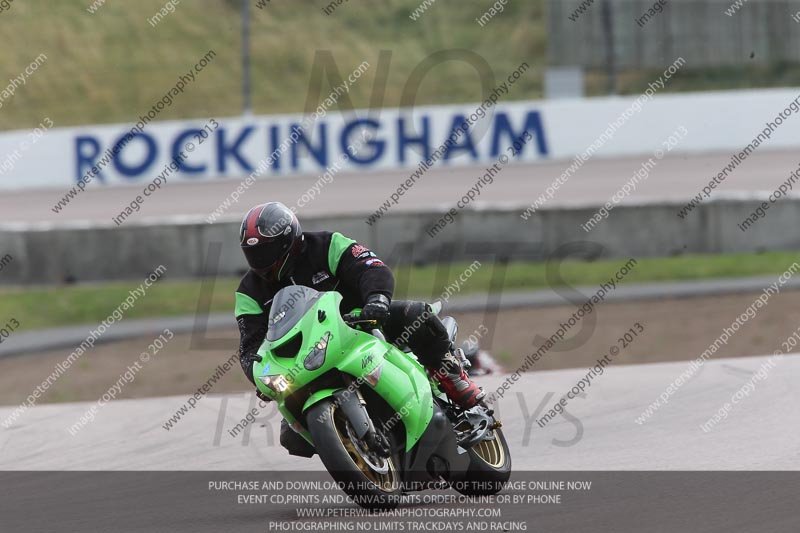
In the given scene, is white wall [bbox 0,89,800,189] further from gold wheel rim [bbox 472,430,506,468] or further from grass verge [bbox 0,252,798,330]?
gold wheel rim [bbox 472,430,506,468]

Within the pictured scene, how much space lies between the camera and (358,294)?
6.25 meters

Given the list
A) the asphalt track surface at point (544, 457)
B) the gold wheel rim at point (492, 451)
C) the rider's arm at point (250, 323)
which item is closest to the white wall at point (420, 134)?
the asphalt track surface at point (544, 457)

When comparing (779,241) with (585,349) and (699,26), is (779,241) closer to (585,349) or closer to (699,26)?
(585,349)

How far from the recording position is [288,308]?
18.4 ft

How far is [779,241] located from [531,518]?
41.3ft

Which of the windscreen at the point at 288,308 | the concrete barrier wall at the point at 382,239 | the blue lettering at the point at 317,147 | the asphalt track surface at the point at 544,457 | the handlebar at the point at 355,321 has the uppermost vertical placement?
the windscreen at the point at 288,308

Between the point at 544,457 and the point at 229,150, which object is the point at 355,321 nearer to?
the point at 544,457

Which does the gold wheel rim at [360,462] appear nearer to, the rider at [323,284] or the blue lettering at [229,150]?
the rider at [323,284]

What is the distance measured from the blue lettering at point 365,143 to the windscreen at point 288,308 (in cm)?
1761

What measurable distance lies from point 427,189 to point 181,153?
493 cm

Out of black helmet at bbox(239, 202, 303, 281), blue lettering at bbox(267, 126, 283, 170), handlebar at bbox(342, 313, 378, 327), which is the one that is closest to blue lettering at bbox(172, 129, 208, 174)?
blue lettering at bbox(267, 126, 283, 170)

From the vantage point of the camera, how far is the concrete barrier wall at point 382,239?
17016 mm

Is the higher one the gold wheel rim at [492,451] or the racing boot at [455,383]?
the racing boot at [455,383]

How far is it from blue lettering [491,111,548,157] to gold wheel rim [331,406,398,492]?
17.9 metres
